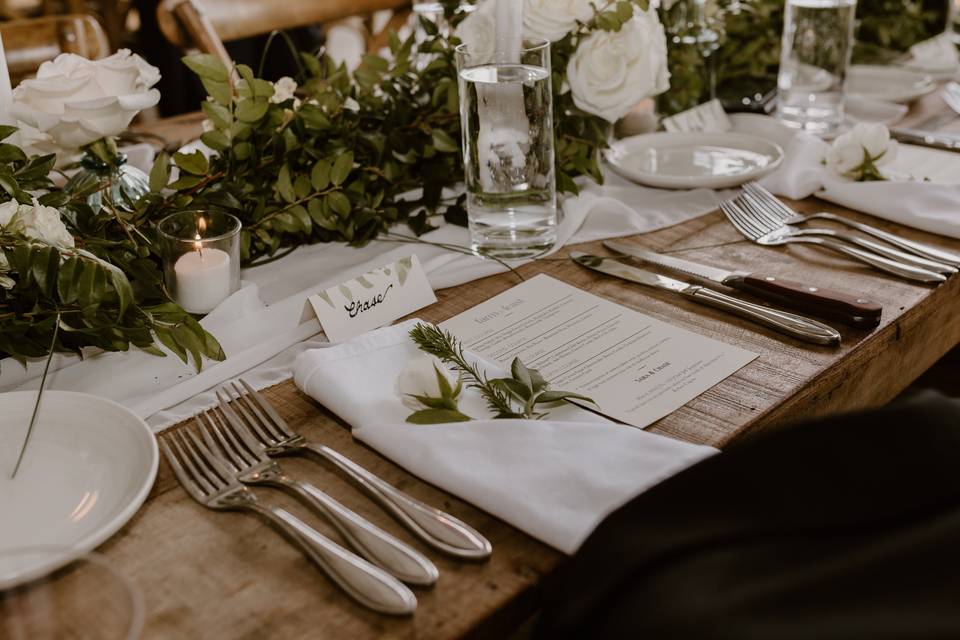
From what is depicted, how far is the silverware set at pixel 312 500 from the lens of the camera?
0.59 meters

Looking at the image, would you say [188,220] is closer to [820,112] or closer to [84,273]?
[84,273]

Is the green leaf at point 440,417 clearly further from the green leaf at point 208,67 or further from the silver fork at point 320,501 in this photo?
the green leaf at point 208,67

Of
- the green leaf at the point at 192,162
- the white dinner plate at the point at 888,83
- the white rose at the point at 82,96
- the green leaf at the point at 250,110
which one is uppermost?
the white rose at the point at 82,96

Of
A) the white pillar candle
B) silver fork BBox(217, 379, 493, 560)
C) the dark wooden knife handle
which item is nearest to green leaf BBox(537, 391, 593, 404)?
silver fork BBox(217, 379, 493, 560)

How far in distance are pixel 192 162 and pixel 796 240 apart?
690 millimetres

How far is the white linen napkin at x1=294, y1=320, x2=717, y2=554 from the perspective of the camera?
643mm

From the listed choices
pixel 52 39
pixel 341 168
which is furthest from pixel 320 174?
pixel 52 39

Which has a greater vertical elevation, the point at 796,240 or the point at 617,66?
the point at 617,66

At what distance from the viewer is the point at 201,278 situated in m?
0.92

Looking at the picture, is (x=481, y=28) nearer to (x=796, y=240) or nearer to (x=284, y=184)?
(x=284, y=184)

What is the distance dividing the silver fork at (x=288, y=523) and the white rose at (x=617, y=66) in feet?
2.14

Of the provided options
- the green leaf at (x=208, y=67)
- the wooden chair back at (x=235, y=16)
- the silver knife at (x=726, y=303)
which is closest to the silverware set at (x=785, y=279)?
the silver knife at (x=726, y=303)

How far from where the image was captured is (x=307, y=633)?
0.56 metres

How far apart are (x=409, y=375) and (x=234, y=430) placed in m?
0.15
